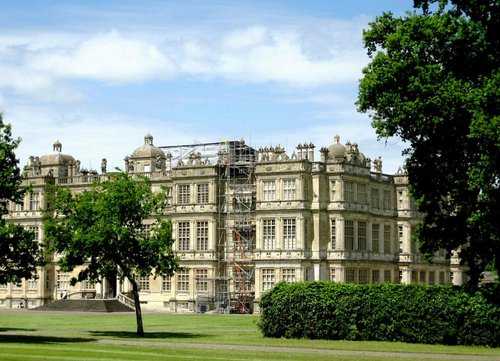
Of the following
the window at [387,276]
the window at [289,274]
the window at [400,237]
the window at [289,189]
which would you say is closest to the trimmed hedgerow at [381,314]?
the window at [289,274]

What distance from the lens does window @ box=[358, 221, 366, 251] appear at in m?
78.1

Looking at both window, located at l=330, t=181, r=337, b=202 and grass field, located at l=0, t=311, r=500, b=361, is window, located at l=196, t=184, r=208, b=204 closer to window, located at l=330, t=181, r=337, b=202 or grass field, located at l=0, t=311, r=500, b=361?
window, located at l=330, t=181, r=337, b=202

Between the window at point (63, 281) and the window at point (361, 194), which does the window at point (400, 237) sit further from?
the window at point (63, 281)

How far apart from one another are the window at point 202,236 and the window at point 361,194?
13049 millimetres

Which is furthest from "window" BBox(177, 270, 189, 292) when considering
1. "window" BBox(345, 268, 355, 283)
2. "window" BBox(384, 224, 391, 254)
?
"window" BBox(384, 224, 391, 254)

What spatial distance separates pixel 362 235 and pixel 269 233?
790 cm

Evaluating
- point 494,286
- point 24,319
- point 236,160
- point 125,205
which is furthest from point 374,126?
point 236,160

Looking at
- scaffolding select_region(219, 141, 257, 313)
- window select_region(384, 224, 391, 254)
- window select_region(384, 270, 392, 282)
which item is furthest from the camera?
window select_region(384, 224, 391, 254)

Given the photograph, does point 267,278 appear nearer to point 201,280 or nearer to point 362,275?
point 201,280

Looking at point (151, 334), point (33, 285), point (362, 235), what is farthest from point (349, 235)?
point (151, 334)

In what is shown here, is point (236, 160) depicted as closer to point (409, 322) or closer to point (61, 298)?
point (61, 298)

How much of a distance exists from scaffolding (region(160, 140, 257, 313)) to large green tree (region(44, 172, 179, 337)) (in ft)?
105

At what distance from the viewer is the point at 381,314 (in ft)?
139

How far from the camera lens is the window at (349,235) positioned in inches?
3009
